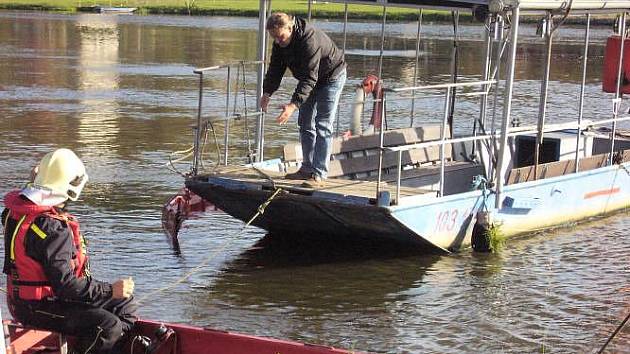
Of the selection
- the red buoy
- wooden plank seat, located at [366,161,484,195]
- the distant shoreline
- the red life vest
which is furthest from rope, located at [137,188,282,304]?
the distant shoreline

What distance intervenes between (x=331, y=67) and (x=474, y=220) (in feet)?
7.59

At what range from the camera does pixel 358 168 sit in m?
13.6

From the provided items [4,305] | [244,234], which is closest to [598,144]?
[244,234]

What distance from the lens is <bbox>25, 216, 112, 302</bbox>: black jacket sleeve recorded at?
6652 mm

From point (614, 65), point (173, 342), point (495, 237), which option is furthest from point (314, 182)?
point (614, 65)

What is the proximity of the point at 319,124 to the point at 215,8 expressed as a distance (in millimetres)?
65336

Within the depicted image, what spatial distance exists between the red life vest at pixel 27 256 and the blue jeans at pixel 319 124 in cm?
508

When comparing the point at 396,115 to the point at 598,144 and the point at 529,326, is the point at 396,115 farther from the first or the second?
the point at 529,326

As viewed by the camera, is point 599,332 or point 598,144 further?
point 598,144

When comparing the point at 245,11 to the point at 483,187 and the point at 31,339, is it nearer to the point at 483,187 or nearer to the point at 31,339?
the point at 483,187

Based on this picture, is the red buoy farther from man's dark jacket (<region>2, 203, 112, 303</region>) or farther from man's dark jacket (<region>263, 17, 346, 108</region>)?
man's dark jacket (<region>2, 203, 112, 303</region>)

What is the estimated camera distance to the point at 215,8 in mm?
75875

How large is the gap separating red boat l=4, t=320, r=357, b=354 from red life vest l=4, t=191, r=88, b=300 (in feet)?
0.93

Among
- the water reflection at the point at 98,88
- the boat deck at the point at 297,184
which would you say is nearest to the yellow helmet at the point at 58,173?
the boat deck at the point at 297,184
